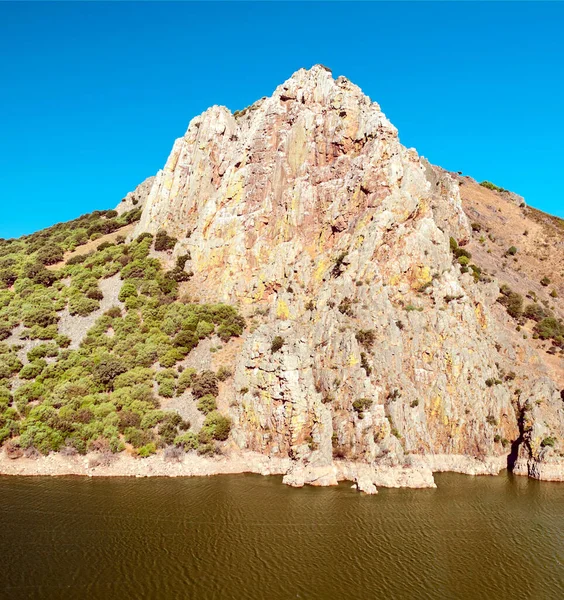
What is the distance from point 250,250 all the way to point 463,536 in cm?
4805

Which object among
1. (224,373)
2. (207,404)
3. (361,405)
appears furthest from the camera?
(224,373)

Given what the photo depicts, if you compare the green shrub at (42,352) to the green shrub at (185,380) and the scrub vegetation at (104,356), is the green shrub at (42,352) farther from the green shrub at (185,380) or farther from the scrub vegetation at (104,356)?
the green shrub at (185,380)

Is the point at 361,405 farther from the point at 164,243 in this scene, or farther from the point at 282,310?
the point at 164,243

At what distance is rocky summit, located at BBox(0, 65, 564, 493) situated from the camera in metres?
45.5

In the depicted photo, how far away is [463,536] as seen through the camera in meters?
32.2

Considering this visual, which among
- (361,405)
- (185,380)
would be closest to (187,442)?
(185,380)

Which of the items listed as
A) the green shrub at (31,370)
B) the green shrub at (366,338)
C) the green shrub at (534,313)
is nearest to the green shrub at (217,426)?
the green shrub at (366,338)

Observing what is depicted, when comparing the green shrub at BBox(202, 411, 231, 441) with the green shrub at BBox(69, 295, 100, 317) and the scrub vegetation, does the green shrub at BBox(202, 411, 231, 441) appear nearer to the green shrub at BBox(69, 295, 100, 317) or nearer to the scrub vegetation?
the scrub vegetation

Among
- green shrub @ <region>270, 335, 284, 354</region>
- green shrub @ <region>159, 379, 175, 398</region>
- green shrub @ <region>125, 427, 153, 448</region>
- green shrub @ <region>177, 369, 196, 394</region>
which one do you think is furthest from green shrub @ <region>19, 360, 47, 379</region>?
green shrub @ <region>270, 335, 284, 354</region>

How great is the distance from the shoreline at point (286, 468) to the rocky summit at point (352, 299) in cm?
23

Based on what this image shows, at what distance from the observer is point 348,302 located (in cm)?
5391

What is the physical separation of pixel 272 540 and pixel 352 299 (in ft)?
101

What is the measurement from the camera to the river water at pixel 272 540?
25.6 metres

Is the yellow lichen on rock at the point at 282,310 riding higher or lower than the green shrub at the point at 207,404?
higher
